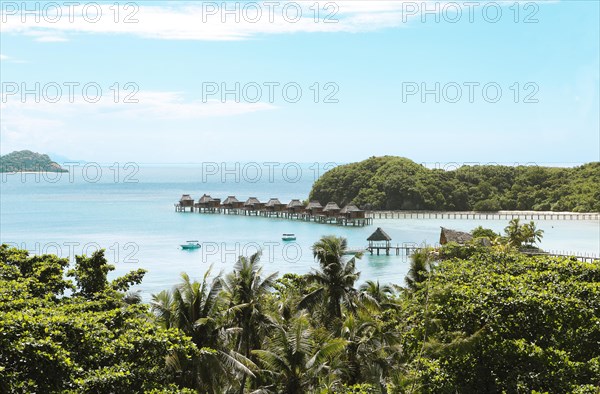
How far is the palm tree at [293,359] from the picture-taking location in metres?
15.6

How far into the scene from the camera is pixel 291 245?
59.7 meters

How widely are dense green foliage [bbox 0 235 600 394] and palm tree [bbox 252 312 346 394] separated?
0.03 m

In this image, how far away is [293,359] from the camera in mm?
15656

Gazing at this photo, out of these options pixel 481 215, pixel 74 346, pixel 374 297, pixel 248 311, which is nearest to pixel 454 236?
pixel 374 297

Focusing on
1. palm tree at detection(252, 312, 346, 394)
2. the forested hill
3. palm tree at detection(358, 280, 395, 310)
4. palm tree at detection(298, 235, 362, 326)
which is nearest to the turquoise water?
the forested hill

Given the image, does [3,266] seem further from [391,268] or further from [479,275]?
[391,268]

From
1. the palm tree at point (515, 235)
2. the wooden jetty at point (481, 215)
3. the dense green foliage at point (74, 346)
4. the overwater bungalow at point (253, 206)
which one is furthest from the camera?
the overwater bungalow at point (253, 206)

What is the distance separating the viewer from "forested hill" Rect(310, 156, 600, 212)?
87.6 meters

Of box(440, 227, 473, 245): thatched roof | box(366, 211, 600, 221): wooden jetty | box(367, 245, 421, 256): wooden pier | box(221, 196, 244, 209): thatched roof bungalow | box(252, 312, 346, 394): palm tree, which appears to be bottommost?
box(367, 245, 421, 256): wooden pier

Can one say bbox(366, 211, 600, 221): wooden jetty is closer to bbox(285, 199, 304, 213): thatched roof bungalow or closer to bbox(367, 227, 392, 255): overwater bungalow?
bbox(285, 199, 304, 213): thatched roof bungalow

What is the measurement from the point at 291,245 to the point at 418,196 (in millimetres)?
33449

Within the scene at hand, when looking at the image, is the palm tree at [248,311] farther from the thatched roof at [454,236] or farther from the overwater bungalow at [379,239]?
the overwater bungalow at [379,239]

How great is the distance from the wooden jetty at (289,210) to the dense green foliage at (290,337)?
56.1 metres

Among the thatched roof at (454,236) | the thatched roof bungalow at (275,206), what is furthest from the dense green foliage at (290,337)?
the thatched roof bungalow at (275,206)
